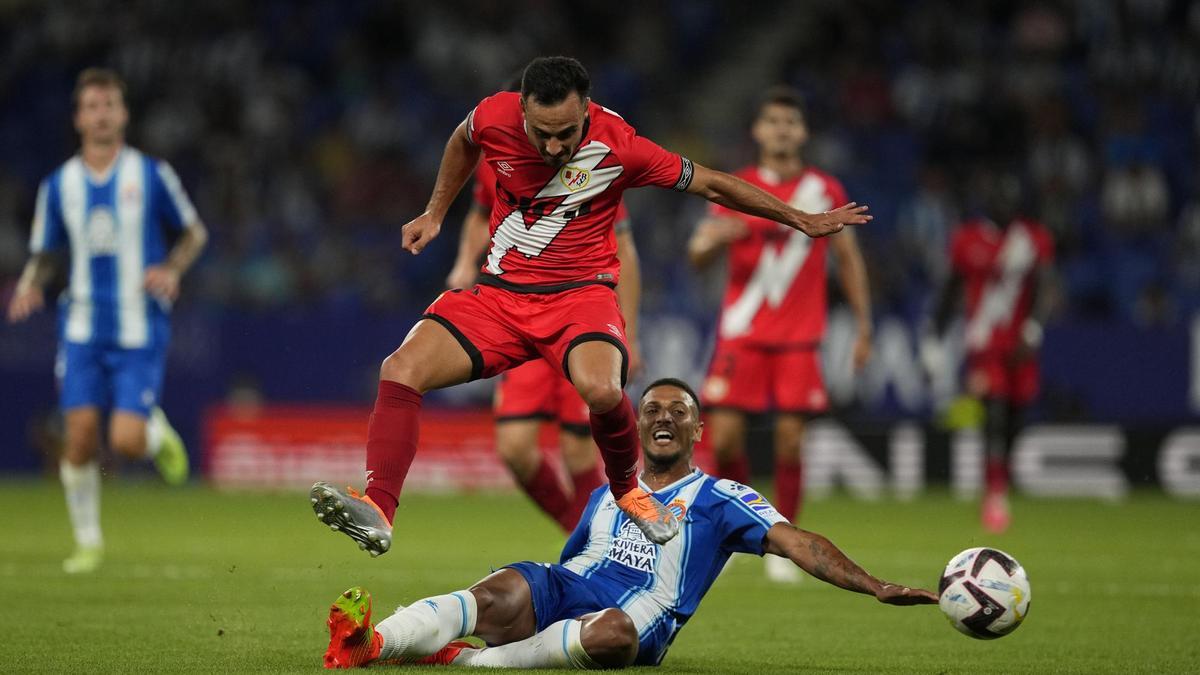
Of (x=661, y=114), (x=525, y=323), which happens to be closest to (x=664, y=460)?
(x=525, y=323)

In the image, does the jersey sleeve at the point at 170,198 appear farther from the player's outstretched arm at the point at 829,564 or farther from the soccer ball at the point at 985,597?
the soccer ball at the point at 985,597

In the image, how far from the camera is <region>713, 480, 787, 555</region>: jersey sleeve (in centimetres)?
618

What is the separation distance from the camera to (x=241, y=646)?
22.1 ft

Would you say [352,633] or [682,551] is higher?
[682,551]

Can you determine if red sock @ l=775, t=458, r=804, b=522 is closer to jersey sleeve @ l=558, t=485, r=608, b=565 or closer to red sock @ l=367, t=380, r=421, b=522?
jersey sleeve @ l=558, t=485, r=608, b=565

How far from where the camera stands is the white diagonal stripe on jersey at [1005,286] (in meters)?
13.8

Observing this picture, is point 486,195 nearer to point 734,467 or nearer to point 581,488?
point 581,488

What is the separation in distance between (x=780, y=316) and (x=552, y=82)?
4.26m

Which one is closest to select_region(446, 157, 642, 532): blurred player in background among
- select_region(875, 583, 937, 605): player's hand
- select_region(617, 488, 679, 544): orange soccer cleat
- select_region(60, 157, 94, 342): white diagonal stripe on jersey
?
select_region(617, 488, 679, 544): orange soccer cleat

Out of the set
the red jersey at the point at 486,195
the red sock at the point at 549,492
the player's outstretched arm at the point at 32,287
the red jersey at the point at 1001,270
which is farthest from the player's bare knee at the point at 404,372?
the red jersey at the point at 1001,270

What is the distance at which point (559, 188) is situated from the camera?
21.7ft

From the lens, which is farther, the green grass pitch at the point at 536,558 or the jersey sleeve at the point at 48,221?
the jersey sleeve at the point at 48,221

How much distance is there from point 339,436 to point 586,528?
11.9m

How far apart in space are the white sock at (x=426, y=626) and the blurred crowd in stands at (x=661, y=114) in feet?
40.8
